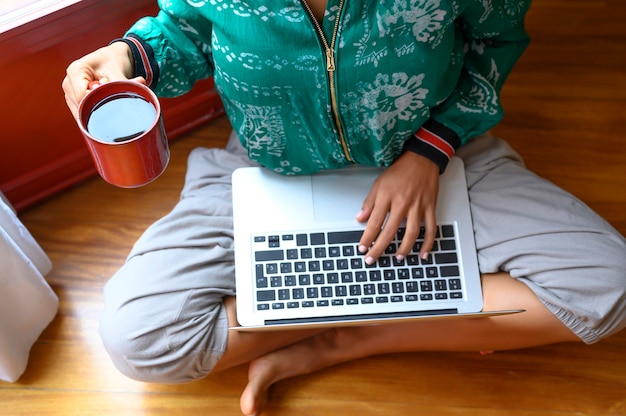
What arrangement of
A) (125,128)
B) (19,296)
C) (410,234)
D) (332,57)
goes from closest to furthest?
(125,128), (332,57), (410,234), (19,296)

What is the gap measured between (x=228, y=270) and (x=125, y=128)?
40cm

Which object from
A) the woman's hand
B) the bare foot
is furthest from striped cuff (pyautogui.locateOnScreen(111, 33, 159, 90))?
the bare foot

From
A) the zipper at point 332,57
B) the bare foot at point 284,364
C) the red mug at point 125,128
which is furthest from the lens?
the bare foot at point 284,364

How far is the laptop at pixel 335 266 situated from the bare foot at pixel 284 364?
144 mm

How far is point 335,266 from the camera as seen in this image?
3.13 ft

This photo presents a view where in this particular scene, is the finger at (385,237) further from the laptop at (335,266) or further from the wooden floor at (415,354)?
the wooden floor at (415,354)

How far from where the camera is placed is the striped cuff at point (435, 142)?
94cm

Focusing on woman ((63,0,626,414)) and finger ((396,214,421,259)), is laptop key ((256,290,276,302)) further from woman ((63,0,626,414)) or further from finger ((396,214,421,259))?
finger ((396,214,421,259))

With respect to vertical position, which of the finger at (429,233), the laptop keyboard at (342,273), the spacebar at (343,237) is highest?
the finger at (429,233)

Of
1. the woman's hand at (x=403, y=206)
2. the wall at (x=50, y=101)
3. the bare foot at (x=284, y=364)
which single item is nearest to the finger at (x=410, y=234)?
the woman's hand at (x=403, y=206)

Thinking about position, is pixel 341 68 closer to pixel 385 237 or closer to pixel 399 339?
pixel 385 237

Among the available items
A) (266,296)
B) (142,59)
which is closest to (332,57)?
(142,59)

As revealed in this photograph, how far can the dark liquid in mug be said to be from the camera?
0.62 metres

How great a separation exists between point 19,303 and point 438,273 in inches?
25.9
